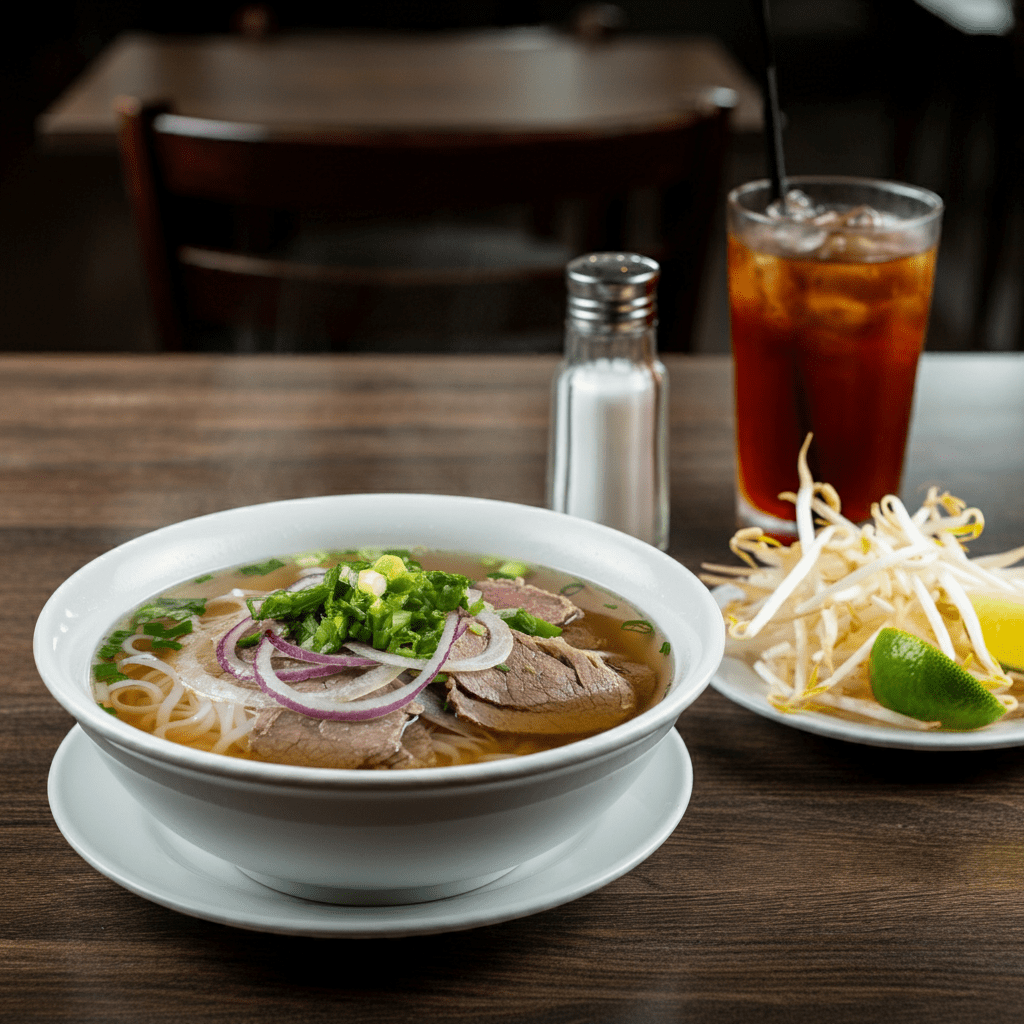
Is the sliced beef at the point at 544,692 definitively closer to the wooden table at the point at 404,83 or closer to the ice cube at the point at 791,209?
the ice cube at the point at 791,209

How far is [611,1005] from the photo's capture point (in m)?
0.76

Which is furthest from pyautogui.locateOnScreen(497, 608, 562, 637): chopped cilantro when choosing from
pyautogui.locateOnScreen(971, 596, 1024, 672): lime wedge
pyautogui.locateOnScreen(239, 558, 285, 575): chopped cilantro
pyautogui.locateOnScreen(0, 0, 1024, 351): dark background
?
pyautogui.locateOnScreen(0, 0, 1024, 351): dark background

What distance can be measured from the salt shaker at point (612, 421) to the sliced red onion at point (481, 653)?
1.63ft

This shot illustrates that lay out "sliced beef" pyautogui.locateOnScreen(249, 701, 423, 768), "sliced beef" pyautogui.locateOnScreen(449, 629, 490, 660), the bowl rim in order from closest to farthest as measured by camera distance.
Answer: the bowl rim
"sliced beef" pyautogui.locateOnScreen(249, 701, 423, 768)
"sliced beef" pyautogui.locateOnScreen(449, 629, 490, 660)

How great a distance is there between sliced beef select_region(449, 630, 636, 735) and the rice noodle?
175 millimetres

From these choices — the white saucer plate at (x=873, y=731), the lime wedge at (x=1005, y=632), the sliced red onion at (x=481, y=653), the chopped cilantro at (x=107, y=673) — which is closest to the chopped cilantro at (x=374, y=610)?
the sliced red onion at (x=481, y=653)

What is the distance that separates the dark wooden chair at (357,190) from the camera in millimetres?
2020

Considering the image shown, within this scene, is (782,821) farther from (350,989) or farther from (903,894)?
(350,989)

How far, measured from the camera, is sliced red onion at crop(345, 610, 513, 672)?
2.88 feet

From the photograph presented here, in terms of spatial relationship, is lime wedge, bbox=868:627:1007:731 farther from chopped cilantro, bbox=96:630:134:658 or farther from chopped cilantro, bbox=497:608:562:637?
chopped cilantro, bbox=96:630:134:658

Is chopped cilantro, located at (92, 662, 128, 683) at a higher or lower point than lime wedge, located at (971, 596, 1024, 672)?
higher

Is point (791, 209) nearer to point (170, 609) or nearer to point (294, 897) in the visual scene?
point (170, 609)

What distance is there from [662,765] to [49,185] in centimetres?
758

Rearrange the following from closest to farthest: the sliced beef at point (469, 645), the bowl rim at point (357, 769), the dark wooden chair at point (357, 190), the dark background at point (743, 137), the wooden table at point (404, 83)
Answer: the bowl rim at point (357, 769), the sliced beef at point (469, 645), the dark wooden chair at point (357, 190), the wooden table at point (404, 83), the dark background at point (743, 137)
